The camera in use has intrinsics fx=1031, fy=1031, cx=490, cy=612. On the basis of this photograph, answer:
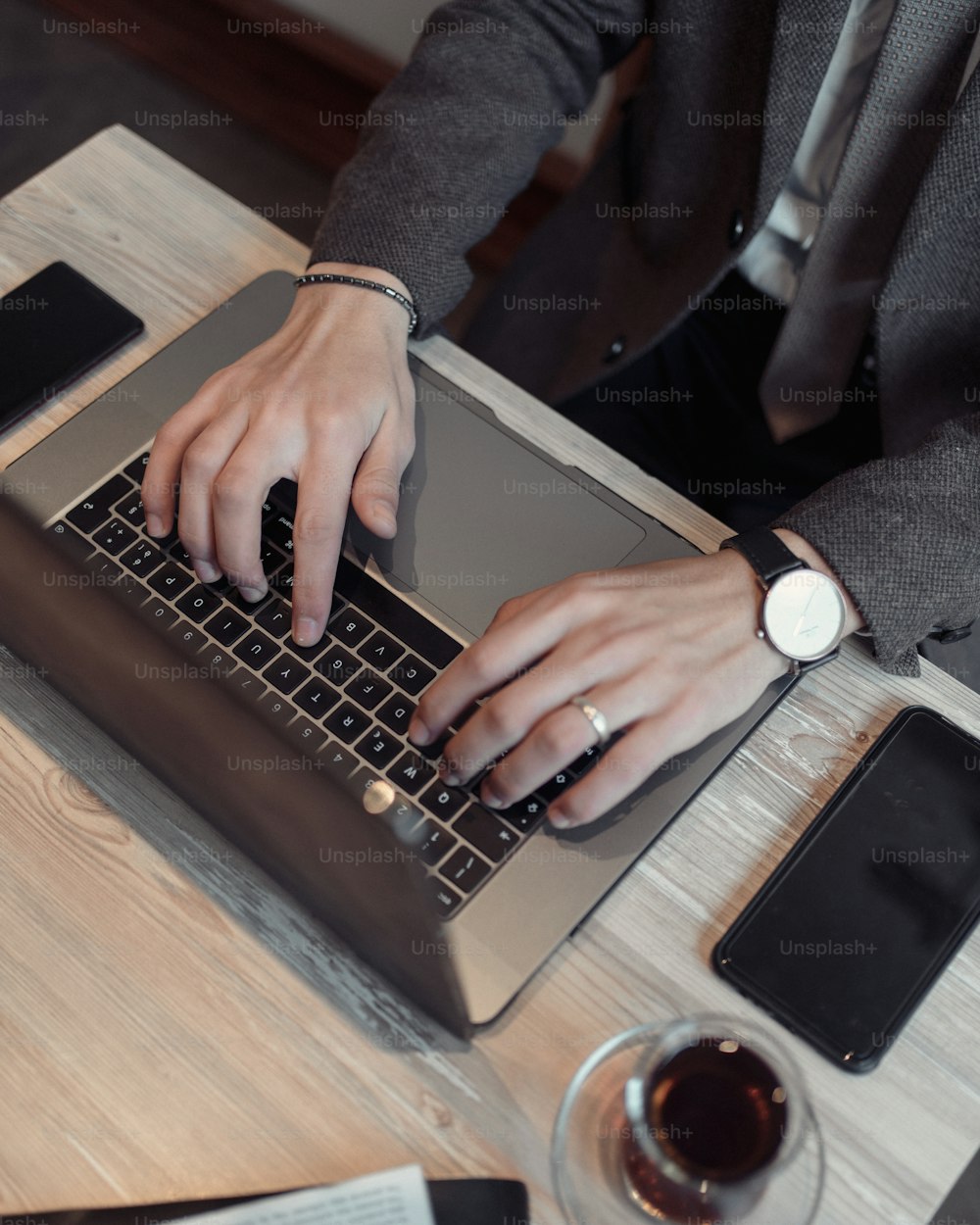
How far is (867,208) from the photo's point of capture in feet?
2.72

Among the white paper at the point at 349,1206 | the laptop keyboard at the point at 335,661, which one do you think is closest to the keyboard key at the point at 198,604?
the laptop keyboard at the point at 335,661

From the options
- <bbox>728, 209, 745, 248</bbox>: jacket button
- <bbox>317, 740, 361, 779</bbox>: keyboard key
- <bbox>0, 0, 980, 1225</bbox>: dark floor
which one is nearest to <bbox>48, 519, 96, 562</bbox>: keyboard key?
<bbox>317, 740, 361, 779</bbox>: keyboard key

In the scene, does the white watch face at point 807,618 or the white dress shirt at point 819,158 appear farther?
the white dress shirt at point 819,158

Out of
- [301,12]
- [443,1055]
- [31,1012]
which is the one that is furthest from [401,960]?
[301,12]

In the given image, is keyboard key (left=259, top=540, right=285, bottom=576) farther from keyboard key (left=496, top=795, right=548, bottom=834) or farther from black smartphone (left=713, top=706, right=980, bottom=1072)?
black smartphone (left=713, top=706, right=980, bottom=1072)

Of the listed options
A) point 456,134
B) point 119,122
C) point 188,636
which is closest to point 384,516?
point 188,636

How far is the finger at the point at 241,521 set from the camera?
640 millimetres

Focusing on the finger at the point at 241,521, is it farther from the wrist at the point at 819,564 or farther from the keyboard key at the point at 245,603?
the wrist at the point at 819,564

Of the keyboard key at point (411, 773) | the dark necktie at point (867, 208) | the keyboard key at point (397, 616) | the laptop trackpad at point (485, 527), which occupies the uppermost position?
the dark necktie at point (867, 208)

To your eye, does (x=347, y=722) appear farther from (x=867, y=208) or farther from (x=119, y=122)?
(x=119, y=122)

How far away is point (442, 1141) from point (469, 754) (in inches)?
7.9

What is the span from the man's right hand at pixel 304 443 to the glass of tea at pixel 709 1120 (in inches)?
12.3

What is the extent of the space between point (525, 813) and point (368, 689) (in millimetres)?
121

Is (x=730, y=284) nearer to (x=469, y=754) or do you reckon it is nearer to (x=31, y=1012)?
(x=469, y=754)
